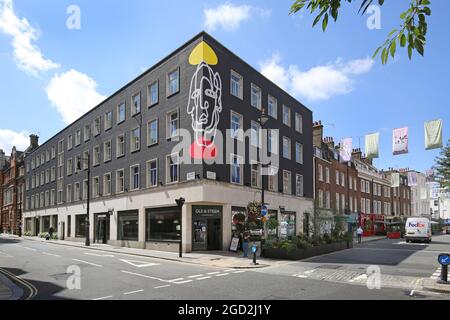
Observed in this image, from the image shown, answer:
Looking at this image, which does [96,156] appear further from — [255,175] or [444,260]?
[444,260]

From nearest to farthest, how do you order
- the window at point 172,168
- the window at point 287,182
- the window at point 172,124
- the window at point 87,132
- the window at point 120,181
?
the window at point 172,168, the window at point 172,124, the window at point 120,181, the window at point 287,182, the window at point 87,132

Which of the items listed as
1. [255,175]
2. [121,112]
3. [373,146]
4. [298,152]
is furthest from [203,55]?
[298,152]

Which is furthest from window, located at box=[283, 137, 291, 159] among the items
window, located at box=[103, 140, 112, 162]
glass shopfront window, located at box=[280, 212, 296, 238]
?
window, located at box=[103, 140, 112, 162]

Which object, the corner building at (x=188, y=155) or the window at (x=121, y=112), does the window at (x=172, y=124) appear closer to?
the corner building at (x=188, y=155)

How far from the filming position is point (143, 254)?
23.4 metres

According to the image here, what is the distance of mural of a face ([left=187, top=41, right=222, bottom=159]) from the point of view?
24.5 m

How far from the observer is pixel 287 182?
35.2 metres

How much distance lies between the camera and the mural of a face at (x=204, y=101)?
24.5m

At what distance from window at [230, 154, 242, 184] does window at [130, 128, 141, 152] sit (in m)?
8.48

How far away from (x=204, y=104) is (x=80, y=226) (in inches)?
928

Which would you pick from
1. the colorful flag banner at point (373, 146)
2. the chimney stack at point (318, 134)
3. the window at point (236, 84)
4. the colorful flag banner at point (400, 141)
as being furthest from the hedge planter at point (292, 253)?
the chimney stack at point (318, 134)

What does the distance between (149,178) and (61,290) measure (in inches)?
730

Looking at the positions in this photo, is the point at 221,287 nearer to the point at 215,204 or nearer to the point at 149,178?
the point at 215,204

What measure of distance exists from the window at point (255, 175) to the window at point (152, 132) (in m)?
7.79
